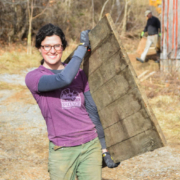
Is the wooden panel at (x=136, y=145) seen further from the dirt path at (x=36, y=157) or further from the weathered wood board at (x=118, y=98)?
the dirt path at (x=36, y=157)

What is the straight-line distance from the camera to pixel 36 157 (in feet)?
16.3

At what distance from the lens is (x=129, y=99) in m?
2.12

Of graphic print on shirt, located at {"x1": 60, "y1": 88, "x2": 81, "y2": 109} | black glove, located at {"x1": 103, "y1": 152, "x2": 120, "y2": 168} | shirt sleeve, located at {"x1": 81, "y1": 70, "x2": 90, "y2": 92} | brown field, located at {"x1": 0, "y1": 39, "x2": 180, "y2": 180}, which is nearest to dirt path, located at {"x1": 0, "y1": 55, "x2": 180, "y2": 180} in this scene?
brown field, located at {"x1": 0, "y1": 39, "x2": 180, "y2": 180}

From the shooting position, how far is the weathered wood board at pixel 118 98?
2010 mm

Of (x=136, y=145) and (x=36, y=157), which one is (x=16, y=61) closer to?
(x=36, y=157)

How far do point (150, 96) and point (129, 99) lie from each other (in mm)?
5891

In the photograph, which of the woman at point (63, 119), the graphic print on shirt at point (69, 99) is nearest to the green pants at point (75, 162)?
the woman at point (63, 119)

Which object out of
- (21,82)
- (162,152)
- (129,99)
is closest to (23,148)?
(162,152)

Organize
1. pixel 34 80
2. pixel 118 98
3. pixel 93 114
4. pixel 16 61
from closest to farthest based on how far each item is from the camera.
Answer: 1. pixel 34 80
2. pixel 118 98
3. pixel 93 114
4. pixel 16 61

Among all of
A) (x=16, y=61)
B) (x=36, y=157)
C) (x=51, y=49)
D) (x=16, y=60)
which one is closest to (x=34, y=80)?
(x=51, y=49)

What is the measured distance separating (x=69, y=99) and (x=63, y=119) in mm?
156

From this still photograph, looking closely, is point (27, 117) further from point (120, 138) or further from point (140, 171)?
point (120, 138)

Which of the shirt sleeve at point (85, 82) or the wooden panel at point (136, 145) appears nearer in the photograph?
the wooden panel at point (136, 145)

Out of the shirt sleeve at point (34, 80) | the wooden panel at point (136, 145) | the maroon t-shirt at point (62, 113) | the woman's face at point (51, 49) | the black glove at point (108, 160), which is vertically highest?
the woman's face at point (51, 49)
